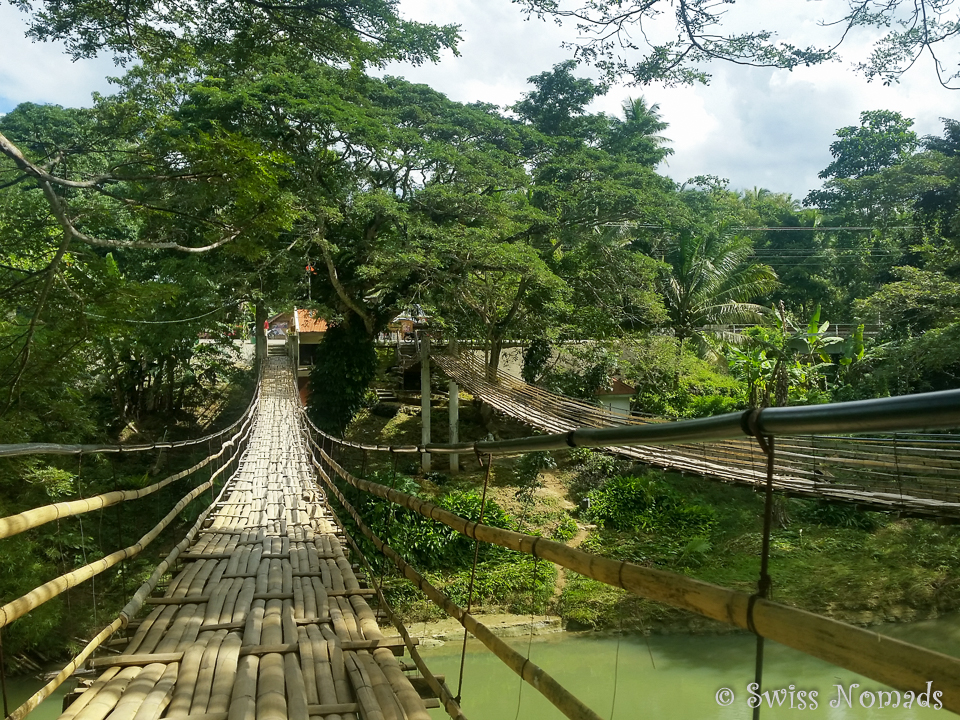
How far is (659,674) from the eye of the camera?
20.1 feet

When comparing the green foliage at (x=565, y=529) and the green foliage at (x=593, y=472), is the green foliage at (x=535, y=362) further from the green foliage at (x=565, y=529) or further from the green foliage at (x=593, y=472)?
the green foliage at (x=565, y=529)

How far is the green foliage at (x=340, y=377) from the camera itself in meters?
9.50

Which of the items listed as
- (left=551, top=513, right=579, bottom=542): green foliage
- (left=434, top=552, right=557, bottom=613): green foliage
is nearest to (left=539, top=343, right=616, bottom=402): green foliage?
(left=551, top=513, right=579, bottom=542): green foliage

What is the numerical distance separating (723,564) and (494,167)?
4988 millimetres

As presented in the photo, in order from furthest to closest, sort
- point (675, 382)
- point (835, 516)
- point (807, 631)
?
point (675, 382) → point (835, 516) → point (807, 631)

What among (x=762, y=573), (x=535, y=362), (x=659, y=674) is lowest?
(x=659, y=674)

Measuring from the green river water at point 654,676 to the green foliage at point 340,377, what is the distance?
3329mm

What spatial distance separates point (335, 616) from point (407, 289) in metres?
7.04

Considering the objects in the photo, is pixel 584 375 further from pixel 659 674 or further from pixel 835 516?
pixel 659 674

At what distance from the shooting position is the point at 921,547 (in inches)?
289

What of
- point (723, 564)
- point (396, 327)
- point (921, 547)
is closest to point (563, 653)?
point (723, 564)

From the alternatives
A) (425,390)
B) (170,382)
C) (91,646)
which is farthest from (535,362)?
(91,646)

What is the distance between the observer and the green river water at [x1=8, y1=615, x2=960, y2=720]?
5465 mm

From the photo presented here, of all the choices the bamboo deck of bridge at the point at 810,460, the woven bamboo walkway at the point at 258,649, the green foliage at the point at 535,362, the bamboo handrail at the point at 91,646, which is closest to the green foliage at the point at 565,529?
the bamboo deck of bridge at the point at 810,460
